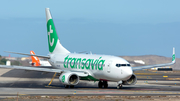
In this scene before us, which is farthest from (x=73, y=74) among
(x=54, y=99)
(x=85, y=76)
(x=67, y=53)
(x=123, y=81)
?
(x=54, y=99)

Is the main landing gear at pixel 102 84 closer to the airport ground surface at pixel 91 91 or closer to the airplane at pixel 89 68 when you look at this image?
the airplane at pixel 89 68

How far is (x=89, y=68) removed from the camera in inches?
1634

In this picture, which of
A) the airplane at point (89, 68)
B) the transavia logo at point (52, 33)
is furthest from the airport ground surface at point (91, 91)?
the transavia logo at point (52, 33)

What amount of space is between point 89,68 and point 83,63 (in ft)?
4.58

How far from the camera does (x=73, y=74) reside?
1594 inches

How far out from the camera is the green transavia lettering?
40.0 metres

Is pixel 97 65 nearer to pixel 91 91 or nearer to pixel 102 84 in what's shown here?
pixel 102 84

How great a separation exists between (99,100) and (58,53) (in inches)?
949

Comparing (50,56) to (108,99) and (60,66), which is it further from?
(108,99)

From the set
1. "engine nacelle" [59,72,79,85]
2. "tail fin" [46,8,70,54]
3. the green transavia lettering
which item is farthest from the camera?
"tail fin" [46,8,70,54]

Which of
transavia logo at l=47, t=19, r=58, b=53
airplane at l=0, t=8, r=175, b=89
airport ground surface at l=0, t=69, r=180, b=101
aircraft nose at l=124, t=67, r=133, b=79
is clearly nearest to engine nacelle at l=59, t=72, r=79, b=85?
airplane at l=0, t=8, r=175, b=89

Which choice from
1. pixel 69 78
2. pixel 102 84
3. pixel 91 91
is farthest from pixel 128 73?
pixel 69 78

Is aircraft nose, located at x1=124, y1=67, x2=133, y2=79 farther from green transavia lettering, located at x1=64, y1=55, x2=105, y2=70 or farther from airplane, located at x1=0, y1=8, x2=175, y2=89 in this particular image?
green transavia lettering, located at x1=64, y1=55, x2=105, y2=70

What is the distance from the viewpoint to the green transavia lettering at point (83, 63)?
40031 mm
